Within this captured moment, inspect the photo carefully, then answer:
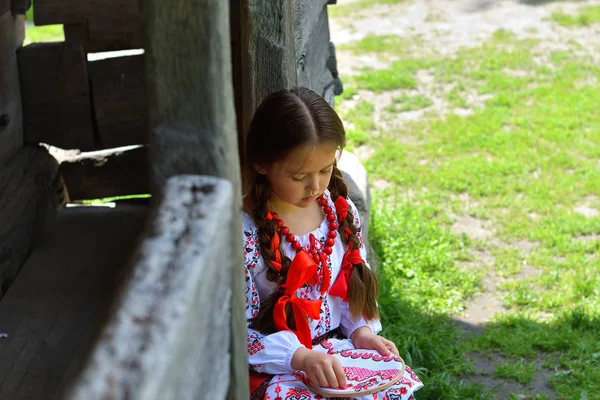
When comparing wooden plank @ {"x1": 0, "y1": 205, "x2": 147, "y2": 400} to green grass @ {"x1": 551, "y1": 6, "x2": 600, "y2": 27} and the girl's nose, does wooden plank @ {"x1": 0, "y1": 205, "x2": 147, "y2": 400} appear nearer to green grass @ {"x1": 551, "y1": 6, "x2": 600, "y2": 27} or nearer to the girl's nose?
the girl's nose

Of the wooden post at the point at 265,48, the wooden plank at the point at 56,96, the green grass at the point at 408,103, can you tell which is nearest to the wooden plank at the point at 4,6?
the wooden plank at the point at 56,96

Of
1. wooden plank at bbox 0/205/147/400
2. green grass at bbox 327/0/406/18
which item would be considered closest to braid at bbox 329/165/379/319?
wooden plank at bbox 0/205/147/400

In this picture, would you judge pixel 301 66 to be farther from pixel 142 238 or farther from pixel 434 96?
pixel 434 96

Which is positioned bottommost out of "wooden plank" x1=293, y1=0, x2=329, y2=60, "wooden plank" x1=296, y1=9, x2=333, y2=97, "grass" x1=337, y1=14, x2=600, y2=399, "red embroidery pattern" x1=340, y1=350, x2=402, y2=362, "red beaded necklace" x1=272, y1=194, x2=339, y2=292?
"grass" x1=337, y1=14, x2=600, y2=399

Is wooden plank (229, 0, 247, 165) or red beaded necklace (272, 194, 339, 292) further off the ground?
wooden plank (229, 0, 247, 165)

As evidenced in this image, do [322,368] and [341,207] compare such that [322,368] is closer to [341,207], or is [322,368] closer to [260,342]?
[260,342]

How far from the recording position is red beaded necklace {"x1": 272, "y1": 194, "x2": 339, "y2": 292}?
2.46 meters

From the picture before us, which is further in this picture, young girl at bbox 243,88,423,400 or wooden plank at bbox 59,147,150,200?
wooden plank at bbox 59,147,150,200

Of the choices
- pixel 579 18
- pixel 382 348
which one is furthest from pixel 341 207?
pixel 579 18

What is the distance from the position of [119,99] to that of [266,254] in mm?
1729

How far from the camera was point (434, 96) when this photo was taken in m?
6.72

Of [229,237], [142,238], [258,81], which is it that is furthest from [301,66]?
[142,238]

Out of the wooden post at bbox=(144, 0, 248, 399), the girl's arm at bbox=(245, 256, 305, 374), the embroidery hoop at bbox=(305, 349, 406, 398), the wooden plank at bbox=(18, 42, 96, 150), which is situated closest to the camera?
the wooden post at bbox=(144, 0, 248, 399)

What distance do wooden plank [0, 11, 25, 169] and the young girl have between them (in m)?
1.36
